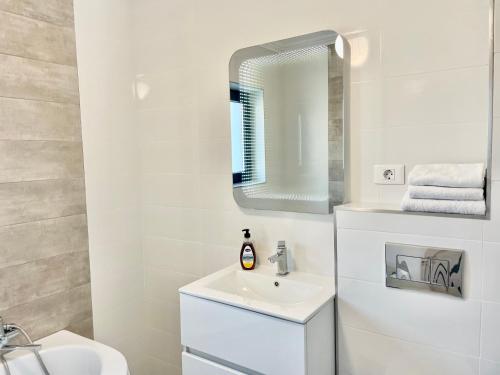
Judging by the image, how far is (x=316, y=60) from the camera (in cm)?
165

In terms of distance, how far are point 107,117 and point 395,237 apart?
1.63 meters

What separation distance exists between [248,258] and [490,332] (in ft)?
3.27

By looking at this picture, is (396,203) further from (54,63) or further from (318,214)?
(54,63)

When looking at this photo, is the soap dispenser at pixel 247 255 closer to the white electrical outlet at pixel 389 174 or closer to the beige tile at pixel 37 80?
the white electrical outlet at pixel 389 174

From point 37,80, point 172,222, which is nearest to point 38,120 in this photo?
point 37,80

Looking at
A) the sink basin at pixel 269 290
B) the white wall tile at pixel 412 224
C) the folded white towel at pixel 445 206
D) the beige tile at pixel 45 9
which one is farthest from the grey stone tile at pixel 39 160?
the folded white towel at pixel 445 206

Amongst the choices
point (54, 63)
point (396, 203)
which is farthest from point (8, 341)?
point (396, 203)

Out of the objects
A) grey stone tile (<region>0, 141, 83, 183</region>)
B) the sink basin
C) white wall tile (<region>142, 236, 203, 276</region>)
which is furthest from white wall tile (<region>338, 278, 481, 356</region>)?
grey stone tile (<region>0, 141, 83, 183</region>)

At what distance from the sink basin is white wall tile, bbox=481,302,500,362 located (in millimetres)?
518

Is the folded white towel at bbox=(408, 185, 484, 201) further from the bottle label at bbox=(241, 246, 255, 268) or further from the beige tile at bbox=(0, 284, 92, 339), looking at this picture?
the beige tile at bbox=(0, 284, 92, 339)

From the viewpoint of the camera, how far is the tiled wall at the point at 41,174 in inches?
67.3

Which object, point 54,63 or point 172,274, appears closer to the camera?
point 54,63

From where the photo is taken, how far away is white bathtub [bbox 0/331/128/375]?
1.62m

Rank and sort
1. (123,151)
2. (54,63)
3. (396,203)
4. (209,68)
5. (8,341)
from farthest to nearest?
1. (123,151)
2. (209,68)
3. (54,63)
4. (8,341)
5. (396,203)
